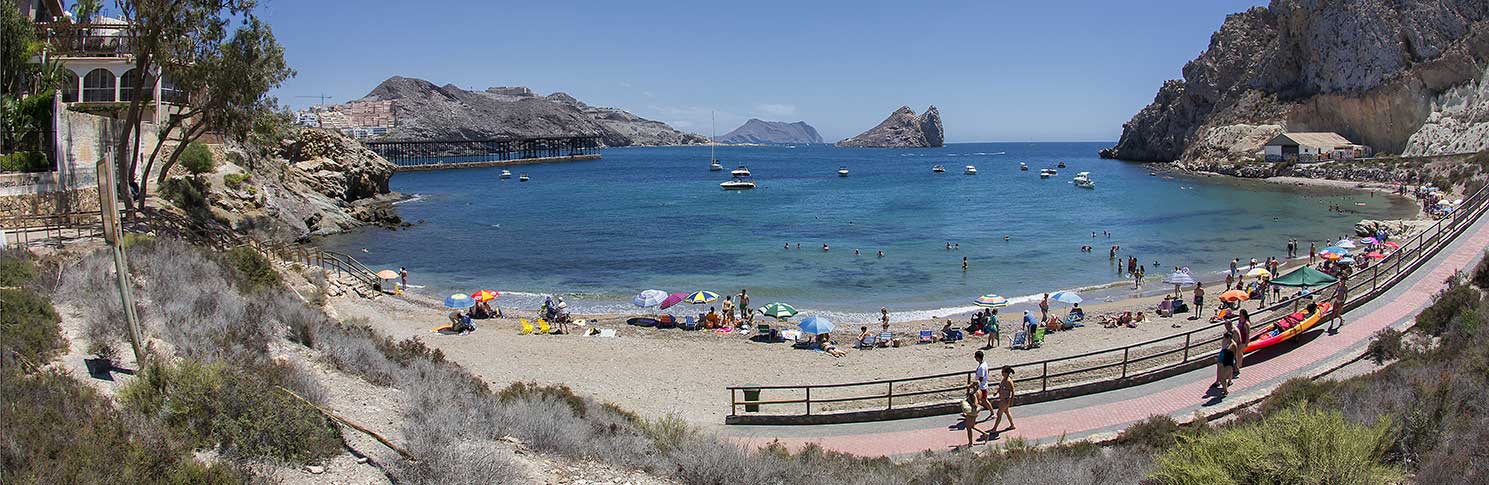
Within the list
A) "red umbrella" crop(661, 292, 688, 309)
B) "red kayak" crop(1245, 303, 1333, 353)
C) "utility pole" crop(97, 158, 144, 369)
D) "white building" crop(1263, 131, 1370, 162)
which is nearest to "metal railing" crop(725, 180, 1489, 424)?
"red kayak" crop(1245, 303, 1333, 353)

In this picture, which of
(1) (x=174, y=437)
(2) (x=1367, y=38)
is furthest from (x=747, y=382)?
(2) (x=1367, y=38)

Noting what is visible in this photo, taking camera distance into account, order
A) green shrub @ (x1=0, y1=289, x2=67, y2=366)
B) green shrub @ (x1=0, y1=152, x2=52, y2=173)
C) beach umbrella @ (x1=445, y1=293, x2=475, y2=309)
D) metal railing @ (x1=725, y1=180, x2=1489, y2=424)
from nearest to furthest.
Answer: green shrub @ (x1=0, y1=289, x2=67, y2=366)
metal railing @ (x1=725, y1=180, x2=1489, y2=424)
green shrub @ (x1=0, y1=152, x2=52, y2=173)
beach umbrella @ (x1=445, y1=293, x2=475, y2=309)

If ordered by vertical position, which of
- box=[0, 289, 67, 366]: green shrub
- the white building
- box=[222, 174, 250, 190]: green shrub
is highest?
the white building

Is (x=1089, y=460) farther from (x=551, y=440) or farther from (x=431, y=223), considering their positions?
(x=431, y=223)

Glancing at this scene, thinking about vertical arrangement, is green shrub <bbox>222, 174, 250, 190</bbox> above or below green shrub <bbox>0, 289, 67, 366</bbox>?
above

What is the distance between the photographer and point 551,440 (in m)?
10.3

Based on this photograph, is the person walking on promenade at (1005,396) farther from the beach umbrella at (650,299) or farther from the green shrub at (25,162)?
the green shrub at (25,162)

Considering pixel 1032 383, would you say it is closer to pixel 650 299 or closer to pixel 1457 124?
pixel 650 299

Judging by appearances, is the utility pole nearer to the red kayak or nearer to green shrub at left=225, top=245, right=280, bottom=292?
green shrub at left=225, top=245, right=280, bottom=292

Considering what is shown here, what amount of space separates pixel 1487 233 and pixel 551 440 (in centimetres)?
2804

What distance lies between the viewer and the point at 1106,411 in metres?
13.7

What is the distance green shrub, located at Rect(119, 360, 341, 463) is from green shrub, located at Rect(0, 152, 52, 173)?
744 inches

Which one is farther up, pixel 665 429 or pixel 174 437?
pixel 174 437

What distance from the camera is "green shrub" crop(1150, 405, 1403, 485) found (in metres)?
7.32
